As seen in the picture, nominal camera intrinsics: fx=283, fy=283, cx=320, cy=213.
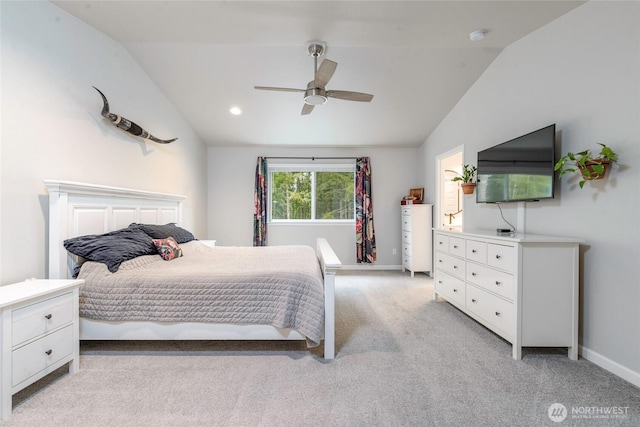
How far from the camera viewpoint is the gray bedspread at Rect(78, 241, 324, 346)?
1.98m

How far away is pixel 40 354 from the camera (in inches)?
64.1

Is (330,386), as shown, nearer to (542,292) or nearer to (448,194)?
(542,292)

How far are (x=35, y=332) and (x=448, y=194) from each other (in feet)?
15.8

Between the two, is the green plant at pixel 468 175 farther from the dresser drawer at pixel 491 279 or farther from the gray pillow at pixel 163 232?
the gray pillow at pixel 163 232

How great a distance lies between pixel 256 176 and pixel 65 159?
2966mm

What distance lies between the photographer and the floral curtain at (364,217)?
201 inches

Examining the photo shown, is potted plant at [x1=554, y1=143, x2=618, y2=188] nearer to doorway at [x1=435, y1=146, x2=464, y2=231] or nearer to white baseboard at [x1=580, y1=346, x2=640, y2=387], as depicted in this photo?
white baseboard at [x1=580, y1=346, x2=640, y2=387]

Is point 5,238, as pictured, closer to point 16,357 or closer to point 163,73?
point 16,357

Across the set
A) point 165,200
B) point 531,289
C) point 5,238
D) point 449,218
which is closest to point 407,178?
point 449,218

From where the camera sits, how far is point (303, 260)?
251 cm

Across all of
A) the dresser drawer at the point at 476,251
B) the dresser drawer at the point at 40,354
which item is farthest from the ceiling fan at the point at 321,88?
the dresser drawer at the point at 40,354

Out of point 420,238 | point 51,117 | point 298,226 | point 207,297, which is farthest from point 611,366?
point 51,117

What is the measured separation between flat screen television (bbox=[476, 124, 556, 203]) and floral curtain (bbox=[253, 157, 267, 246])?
3.40 meters

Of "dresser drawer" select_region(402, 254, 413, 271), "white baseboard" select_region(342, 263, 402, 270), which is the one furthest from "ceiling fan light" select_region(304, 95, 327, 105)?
"white baseboard" select_region(342, 263, 402, 270)
